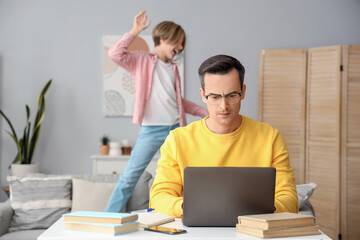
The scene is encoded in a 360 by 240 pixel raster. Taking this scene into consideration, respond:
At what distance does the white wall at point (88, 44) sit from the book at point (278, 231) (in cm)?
386

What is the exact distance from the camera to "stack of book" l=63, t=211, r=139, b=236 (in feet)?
4.32

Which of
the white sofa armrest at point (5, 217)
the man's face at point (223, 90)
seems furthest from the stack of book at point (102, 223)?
the white sofa armrest at point (5, 217)

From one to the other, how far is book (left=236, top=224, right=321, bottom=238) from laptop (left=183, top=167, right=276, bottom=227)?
0.25ft

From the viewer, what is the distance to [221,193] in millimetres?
1415

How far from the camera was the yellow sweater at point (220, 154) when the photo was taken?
1.77m

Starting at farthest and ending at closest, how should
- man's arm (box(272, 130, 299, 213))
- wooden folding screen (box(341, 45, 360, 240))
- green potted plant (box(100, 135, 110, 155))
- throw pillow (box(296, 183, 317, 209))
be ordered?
1. green potted plant (box(100, 135, 110, 155))
2. wooden folding screen (box(341, 45, 360, 240))
3. throw pillow (box(296, 183, 317, 209))
4. man's arm (box(272, 130, 299, 213))

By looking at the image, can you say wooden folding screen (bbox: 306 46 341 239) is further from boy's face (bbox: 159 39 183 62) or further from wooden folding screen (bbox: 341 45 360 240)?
boy's face (bbox: 159 39 183 62)

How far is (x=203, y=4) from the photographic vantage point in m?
5.18

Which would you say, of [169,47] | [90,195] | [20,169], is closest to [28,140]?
[20,169]

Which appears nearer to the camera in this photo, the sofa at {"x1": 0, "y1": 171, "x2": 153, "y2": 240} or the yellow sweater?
the yellow sweater

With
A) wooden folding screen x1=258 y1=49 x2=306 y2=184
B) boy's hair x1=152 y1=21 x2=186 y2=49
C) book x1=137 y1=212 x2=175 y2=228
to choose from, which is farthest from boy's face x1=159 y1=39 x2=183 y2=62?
wooden folding screen x1=258 y1=49 x2=306 y2=184

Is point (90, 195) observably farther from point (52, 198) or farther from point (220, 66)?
point (220, 66)

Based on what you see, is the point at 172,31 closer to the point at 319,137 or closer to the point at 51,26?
the point at 319,137

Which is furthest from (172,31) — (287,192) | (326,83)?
(326,83)
